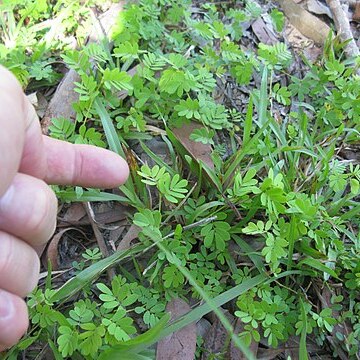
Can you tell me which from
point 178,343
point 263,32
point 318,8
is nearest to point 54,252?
point 178,343

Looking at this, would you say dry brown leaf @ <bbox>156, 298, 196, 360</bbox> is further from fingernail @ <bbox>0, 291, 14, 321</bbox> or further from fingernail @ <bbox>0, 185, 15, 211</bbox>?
fingernail @ <bbox>0, 185, 15, 211</bbox>

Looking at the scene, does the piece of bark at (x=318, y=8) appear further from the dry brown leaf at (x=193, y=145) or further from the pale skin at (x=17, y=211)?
the pale skin at (x=17, y=211)

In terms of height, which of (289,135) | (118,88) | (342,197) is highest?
(118,88)

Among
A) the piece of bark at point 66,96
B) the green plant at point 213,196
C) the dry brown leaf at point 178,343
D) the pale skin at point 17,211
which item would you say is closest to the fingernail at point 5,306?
the pale skin at point 17,211

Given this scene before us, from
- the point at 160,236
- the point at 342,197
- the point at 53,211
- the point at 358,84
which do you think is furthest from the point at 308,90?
the point at 53,211

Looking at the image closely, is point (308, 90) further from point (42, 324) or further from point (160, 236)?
point (42, 324)

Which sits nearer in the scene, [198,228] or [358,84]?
[198,228]
